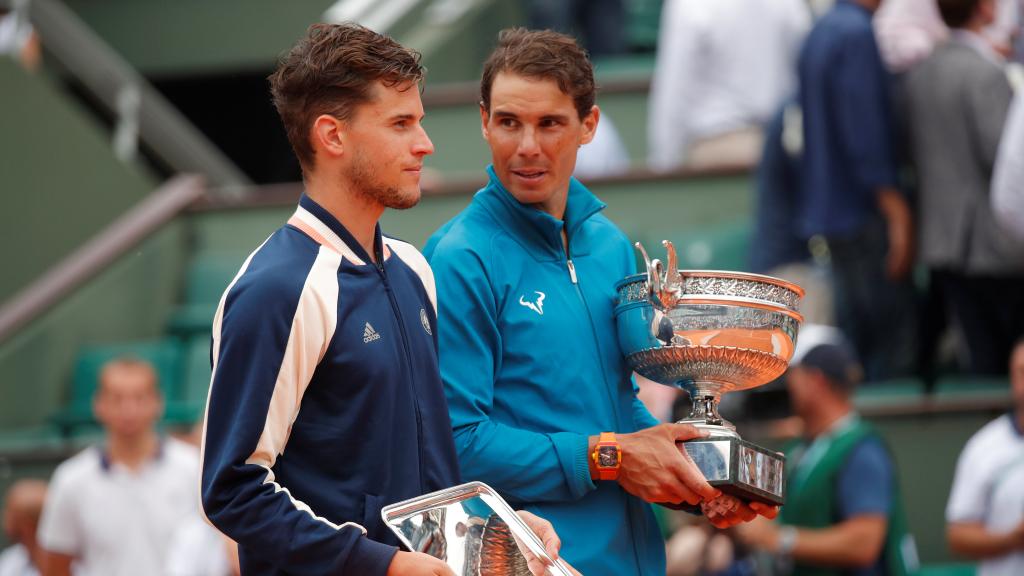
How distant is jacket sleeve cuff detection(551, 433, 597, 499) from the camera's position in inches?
122

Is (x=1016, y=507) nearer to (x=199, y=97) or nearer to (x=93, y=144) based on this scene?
(x=93, y=144)

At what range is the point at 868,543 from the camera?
230 inches

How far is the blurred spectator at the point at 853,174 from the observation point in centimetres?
707

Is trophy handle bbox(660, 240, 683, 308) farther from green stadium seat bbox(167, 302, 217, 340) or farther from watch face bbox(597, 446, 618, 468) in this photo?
green stadium seat bbox(167, 302, 217, 340)

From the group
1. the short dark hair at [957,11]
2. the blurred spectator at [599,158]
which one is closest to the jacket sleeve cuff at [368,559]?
the short dark hair at [957,11]

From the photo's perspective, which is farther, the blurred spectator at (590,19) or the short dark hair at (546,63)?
the blurred spectator at (590,19)

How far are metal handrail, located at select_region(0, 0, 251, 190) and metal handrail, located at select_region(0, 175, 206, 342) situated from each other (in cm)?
78

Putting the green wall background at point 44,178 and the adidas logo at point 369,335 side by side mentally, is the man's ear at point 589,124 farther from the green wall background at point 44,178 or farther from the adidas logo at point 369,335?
the green wall background at point 44,178

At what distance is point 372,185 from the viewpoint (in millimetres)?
2848

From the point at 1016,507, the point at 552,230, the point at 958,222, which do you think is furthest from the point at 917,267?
the point at 552,230

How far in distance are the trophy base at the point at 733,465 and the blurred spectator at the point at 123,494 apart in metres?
4.07

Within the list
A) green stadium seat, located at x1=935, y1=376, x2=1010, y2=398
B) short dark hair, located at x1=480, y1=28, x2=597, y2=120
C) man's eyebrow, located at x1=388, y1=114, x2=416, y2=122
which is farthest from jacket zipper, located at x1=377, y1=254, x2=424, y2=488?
green stadium seat, located at x1=935, y1=376, x2=1010, y2=398

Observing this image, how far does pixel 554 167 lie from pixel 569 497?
2.04ft

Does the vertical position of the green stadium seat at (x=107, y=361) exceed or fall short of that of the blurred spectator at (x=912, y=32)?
it falls short
